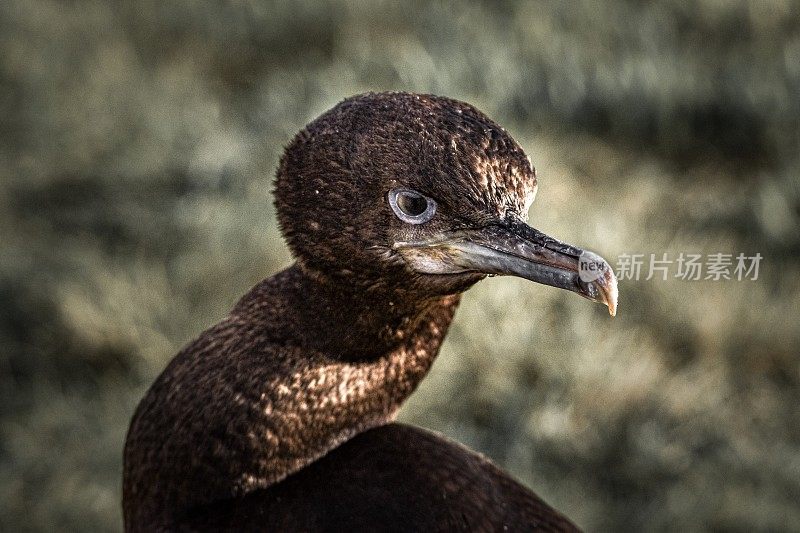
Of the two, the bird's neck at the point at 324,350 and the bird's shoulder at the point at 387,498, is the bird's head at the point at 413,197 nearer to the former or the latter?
the bird's neck at the point at 324,350

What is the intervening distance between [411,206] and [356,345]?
0.31 m

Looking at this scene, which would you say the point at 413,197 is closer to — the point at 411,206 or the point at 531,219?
the point at 411,206

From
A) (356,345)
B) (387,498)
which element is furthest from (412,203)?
(387,498)

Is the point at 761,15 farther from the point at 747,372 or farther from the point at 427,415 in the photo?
the point at 427,415

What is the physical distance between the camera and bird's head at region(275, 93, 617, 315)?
1956 mm

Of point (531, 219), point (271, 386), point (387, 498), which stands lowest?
point (387, 498)

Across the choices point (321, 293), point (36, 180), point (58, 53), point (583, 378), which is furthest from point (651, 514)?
point (58, 53)

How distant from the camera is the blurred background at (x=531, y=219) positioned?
3.73 meters

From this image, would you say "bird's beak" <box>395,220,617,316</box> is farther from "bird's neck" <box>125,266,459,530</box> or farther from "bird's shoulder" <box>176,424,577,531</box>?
"bird's shoulder" <box>176,424,577,531</box>

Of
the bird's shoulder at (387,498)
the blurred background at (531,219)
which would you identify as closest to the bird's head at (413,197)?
the bird's shoulder at (387,498)

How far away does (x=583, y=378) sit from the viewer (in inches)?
150

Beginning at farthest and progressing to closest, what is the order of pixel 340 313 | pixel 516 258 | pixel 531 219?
pixel 531 219, pixel 340 313, pixel 516 258

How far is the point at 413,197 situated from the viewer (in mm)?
1970

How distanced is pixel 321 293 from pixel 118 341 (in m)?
2.15
